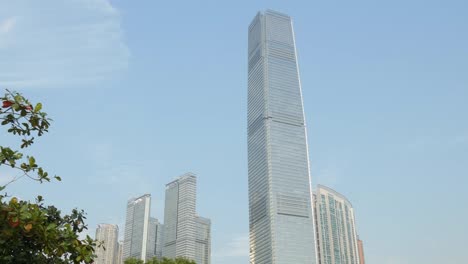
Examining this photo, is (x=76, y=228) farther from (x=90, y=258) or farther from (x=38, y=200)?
(x=90, y=258)

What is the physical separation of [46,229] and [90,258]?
1074mm

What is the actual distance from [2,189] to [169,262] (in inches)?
1454

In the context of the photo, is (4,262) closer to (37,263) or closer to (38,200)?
(37,263)

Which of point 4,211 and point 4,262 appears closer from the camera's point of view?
point 4,211

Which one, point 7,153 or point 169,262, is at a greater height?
point 169,262

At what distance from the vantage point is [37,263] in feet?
33.9

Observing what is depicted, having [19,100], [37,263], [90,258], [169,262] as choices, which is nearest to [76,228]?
[37,263]

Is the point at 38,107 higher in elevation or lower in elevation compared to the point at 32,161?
higher

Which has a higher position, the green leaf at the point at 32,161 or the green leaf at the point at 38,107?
the green leaf at the point at 38,107

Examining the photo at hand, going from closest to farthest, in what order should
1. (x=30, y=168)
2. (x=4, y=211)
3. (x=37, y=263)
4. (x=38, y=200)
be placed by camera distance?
(x=4, y=211) < (x=30, y=168) < (x=37, y=263) < (x=38, y=200)

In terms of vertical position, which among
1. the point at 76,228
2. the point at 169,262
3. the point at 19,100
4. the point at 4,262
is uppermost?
the point at 169,262

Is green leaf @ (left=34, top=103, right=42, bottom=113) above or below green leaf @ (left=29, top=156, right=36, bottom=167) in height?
above

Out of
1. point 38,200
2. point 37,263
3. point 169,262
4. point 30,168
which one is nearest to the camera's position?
point 30,168

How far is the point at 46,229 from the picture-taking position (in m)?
9.09
